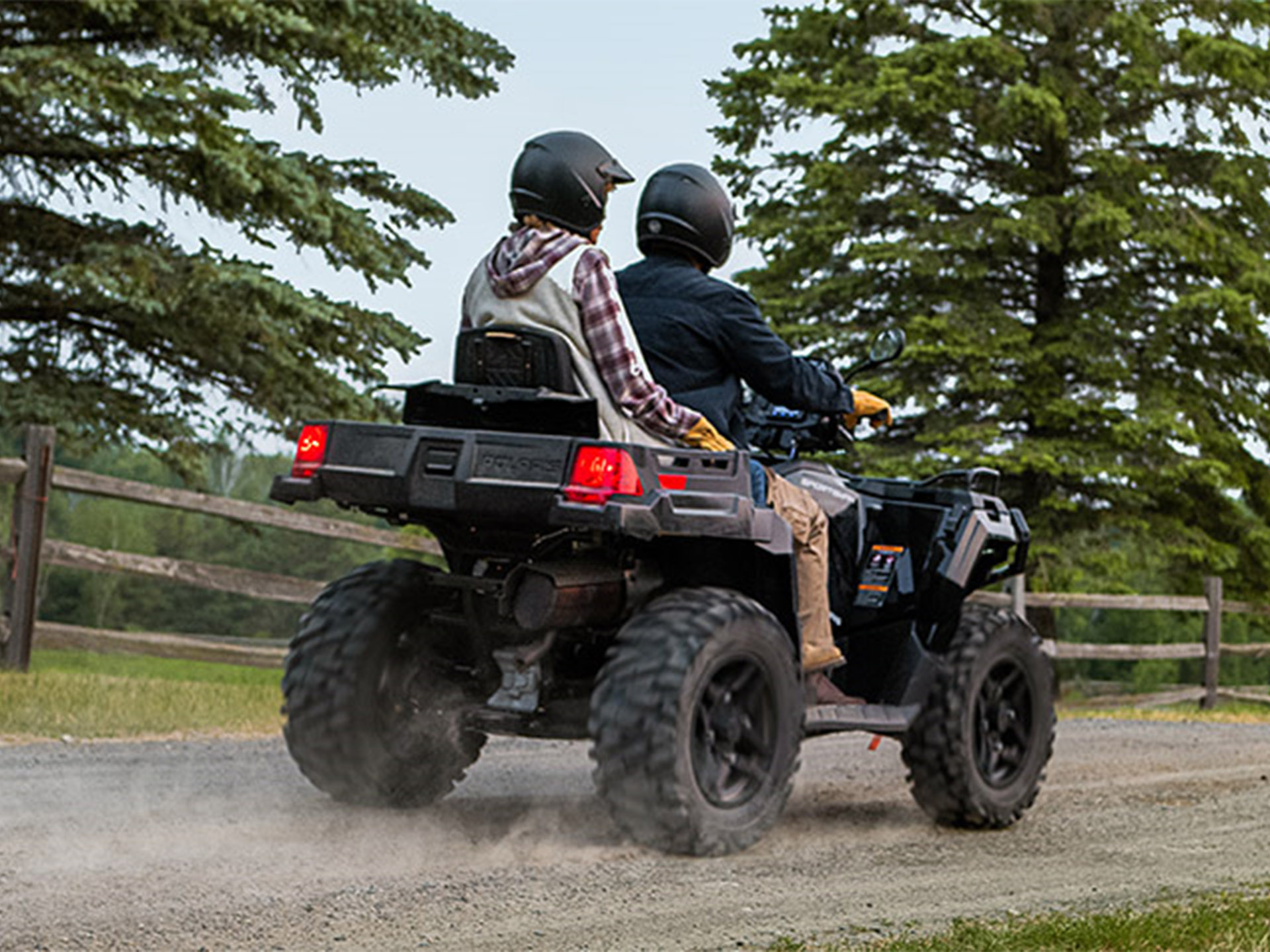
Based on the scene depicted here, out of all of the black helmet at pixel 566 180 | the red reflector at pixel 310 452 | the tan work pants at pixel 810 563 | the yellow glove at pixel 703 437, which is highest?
the black helmet at pixel 566 180

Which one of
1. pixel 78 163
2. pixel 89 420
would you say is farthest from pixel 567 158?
pixel 78 163

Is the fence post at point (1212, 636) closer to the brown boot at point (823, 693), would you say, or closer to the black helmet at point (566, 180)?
the brown boot at point (823, 693)

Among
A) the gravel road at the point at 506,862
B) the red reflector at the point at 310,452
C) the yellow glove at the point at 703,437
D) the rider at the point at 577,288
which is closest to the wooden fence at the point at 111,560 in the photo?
the gravel road at the point at 506,862

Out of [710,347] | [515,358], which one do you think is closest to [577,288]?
[515,358]

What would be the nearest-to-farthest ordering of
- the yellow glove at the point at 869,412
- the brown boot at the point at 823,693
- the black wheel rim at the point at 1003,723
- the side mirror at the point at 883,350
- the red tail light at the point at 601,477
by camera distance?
the red tail light at the point at 601,477 → the brown boot at the point at 823,693 → the side mirror at the point at 883,350 → the yellow glove at the point at 869,412 → the black wheel rim at the point at 1003,723

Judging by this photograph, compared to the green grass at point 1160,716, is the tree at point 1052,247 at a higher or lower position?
higher

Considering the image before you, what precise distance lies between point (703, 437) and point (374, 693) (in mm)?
1429

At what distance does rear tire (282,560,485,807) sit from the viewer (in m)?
5.63

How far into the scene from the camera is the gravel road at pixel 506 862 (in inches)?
161

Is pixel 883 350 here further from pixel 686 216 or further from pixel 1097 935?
pixel 1097 935

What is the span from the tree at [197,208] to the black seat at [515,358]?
300 inches

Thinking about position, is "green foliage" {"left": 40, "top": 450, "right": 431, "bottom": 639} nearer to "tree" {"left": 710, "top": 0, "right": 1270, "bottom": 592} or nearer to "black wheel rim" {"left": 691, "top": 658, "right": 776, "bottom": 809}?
"tree" {"left": 710, "top": 0, "right": 1270, "bottom": 592}

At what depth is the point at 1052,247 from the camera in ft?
69.6

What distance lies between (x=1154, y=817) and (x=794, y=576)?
7.21 feet
